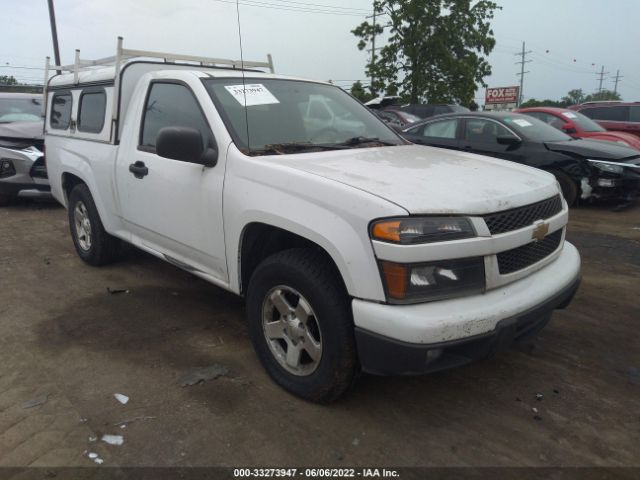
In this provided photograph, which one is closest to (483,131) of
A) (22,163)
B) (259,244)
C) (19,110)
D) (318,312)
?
(259,244)

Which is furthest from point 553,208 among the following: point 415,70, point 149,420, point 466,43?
point 466,43

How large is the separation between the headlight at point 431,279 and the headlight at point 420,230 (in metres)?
0.11

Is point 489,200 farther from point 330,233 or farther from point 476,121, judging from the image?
point 476,121

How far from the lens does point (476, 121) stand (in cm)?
822

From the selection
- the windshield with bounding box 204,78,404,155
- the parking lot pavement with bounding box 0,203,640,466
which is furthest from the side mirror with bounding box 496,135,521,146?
the windshield with bounding box 204,78,404,155

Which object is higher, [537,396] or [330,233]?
[330,233]

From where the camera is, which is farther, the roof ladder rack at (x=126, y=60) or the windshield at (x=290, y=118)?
the roof ladder rack at (x=126, y=60)

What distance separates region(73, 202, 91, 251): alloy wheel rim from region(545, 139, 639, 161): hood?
6.27 metres

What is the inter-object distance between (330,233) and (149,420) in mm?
1365

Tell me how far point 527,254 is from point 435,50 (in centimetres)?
2345

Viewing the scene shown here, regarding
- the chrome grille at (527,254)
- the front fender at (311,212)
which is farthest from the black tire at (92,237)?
the chrome grille at (527,254)

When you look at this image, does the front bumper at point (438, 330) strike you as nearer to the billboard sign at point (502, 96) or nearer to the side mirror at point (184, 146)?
the side mirror at point (184, 146)

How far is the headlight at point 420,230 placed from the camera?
89.9 inches

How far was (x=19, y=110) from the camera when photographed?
892cm
